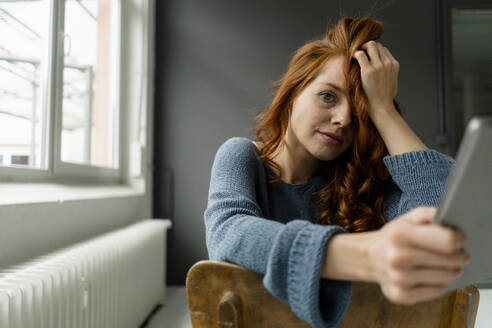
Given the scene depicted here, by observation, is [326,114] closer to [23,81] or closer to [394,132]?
[394,132]

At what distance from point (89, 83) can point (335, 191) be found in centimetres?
178

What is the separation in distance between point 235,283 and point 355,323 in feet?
0.52

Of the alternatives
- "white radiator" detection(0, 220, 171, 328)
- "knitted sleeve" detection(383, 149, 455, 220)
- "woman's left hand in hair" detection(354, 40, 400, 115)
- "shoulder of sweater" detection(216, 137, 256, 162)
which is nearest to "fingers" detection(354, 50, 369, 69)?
"woman's left hand in hair" detection(354, 40, 400, 115)

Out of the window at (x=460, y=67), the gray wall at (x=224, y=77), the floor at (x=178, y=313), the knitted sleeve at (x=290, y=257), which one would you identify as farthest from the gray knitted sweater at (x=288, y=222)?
the window at (x=460, y=67)

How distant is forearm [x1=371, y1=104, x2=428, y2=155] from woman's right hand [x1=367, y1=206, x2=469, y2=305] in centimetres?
61

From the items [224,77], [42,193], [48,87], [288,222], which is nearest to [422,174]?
[288,222]

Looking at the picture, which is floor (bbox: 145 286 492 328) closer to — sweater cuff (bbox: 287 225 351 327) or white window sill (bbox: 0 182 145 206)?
white window sill (bbox: 0 182 145 206)

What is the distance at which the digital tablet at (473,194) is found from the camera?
304 millimetres

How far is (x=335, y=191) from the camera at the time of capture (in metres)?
1.16

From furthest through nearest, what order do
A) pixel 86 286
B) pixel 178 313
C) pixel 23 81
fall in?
pixel 178 313 → pixel 23 81 → pixel 86 286

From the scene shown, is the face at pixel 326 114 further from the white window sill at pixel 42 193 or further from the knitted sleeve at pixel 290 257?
the white window sill at pixel 42 193

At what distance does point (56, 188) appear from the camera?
5.31ft

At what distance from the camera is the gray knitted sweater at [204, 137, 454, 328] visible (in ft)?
1.56

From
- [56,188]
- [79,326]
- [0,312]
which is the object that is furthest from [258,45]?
[0,312]
